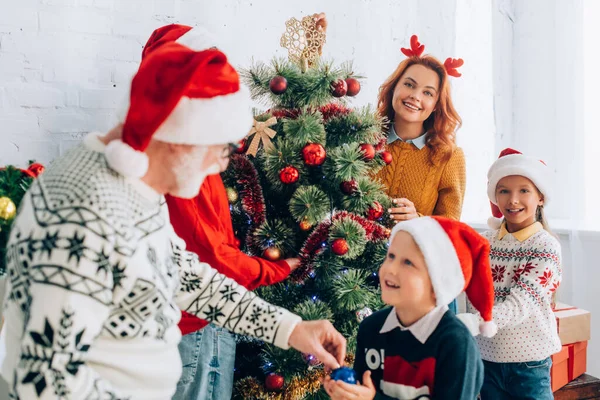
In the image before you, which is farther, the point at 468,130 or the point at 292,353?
the point at 468,130

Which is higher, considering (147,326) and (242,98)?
(242,98)

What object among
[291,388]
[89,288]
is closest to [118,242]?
[89,288]

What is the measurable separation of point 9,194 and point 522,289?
1.69 metres

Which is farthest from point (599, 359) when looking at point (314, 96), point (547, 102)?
point (314, 96)

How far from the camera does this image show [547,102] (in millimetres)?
2988

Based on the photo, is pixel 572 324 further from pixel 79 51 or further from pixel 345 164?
pixel 79 51

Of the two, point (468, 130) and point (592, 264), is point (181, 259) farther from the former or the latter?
point (468, 130)

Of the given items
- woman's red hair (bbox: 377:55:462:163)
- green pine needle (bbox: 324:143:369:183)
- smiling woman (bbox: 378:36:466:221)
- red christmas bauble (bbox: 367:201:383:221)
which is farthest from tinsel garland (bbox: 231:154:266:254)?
woman's red hair (bbox: 377:55:462:163)

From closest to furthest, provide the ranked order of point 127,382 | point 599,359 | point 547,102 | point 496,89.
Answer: point 127,382, point 599,359, point 547,102, point 496,89

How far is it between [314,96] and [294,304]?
70 centimetres

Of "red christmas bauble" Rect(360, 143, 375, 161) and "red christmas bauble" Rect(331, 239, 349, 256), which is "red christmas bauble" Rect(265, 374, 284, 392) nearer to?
"red christmas bauble" Rect(331, 239, 349, 256)

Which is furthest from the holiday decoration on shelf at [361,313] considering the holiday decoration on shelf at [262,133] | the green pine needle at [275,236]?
the holiday decoration on shelf at [262,133]

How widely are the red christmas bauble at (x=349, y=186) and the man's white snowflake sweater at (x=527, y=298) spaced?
2.05 feet

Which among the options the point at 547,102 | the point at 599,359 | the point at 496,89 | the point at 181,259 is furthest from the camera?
the point at 496,89
